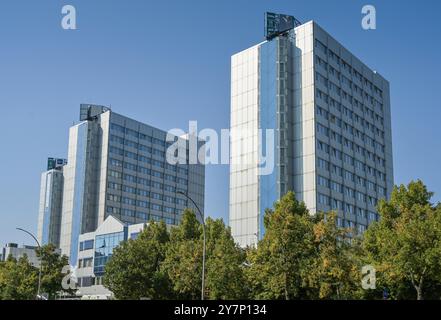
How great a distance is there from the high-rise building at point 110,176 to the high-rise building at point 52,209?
877cm

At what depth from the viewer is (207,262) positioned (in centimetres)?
5112

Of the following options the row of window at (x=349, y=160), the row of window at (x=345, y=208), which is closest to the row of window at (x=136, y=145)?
the row of window at (x=349, y=160)

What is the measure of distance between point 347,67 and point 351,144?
14.1 metres

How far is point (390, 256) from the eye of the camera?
43.3 m

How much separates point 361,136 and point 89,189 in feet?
210

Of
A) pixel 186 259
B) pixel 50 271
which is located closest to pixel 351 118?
pixel 50 271

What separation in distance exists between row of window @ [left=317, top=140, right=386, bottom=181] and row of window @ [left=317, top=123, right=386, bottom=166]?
79 centimetres

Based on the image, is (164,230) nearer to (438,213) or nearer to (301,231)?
(301,231)

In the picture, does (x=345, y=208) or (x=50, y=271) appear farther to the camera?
(x=345, y=208)

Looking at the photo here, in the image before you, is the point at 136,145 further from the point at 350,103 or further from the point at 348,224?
the point at 348,224

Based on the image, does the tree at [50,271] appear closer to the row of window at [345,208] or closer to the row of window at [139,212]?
the row of window at [345,208]

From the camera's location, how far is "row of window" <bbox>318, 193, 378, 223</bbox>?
3509 inches

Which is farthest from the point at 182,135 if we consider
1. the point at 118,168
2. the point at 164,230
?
the point at 164,230

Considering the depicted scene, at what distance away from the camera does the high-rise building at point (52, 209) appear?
149875mm
